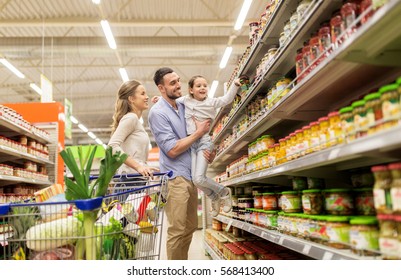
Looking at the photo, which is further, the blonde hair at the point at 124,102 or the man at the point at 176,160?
the blonde hair at the point at 124,102

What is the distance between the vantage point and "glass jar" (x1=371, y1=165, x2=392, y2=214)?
4.49ft

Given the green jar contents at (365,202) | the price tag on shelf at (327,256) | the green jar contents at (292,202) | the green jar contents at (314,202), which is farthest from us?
the green jar contents at (292,202)

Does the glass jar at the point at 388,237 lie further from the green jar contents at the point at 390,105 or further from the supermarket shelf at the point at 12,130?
the supermarket shelf at the point at 12,130

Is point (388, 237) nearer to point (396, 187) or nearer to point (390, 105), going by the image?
point (396, 187)

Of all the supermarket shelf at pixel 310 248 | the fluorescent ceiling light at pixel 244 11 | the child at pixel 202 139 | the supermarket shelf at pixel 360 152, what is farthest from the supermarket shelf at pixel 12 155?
the fluorescent ceiling light at pixel 244 11

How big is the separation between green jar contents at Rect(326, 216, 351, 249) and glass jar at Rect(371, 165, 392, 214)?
1.01 ft

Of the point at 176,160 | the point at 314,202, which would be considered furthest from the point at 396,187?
the point at 176,160

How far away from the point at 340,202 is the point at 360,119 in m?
0.54

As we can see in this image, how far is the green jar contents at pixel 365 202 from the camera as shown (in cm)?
175

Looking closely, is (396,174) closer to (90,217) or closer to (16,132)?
(90,217)

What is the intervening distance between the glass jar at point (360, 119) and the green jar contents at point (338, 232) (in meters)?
0.41

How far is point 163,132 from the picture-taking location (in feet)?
10.5

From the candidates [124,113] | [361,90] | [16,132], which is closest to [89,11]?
[16,132]
